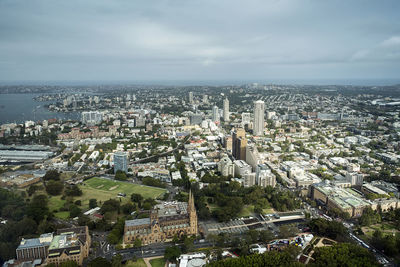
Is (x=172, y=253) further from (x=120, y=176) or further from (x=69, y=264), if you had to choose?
(x=120, y=176)

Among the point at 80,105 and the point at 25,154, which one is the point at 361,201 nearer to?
the point at 25,154

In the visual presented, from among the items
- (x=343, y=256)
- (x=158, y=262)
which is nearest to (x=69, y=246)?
(x=158, y=262)

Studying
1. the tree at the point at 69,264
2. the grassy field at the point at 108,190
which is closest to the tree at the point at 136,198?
the grassy field at the point at 108,190

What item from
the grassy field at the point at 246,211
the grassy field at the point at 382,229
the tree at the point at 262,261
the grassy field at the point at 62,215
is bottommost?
the grassy field at the point at 382,229

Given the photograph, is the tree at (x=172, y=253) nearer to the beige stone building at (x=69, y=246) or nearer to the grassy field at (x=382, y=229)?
the beige stone building at (x=69, y=246)

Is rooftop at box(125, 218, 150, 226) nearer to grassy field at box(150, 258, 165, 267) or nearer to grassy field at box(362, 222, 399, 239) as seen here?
grassy field at box(150, 258, 165, 267)

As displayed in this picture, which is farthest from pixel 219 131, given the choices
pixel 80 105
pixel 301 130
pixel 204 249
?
pixel 80 105
